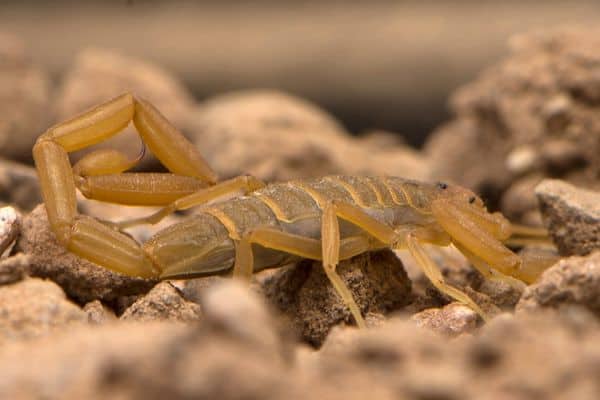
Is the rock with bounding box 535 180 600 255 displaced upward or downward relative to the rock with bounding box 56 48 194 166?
upward

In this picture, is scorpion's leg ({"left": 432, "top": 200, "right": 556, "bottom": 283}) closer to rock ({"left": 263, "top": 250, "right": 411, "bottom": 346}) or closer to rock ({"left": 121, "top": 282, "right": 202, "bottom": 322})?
rock ({"left": 263, "top": 250, "right": 411, "bottom": 346})

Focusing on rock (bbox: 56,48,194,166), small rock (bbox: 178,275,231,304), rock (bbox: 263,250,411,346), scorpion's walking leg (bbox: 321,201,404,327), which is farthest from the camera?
rock (bbox: 56,48,194,166)

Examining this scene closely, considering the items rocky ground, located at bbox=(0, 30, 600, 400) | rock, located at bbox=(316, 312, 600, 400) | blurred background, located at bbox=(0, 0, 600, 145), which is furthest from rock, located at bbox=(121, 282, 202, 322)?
blurred background, located at bbox=(0, 0, 600, 145)

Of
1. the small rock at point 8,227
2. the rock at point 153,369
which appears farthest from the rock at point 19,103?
the rock at point 153,369

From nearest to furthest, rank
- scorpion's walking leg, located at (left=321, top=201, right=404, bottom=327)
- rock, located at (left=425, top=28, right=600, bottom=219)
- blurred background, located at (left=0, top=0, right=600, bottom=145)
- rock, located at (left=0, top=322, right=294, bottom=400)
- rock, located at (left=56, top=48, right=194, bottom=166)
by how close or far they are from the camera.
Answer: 1. rock, located at (left=0, top=322, right=294, bottom=400)
2. scorpion's walking leg, located at (left=321, top=201, right=404, bottom=327)
3. rock, located at (left=425, top=28, right=600, bottom=219)
4. rock, located at (left=56, top=48, right=194, bottom=166)
5. blurred background, located at (left=0, top=0, right=600, bottom=145)

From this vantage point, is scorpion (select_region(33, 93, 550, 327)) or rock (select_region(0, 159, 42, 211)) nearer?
scorpion (select_region(33, 93, 550, 327))
